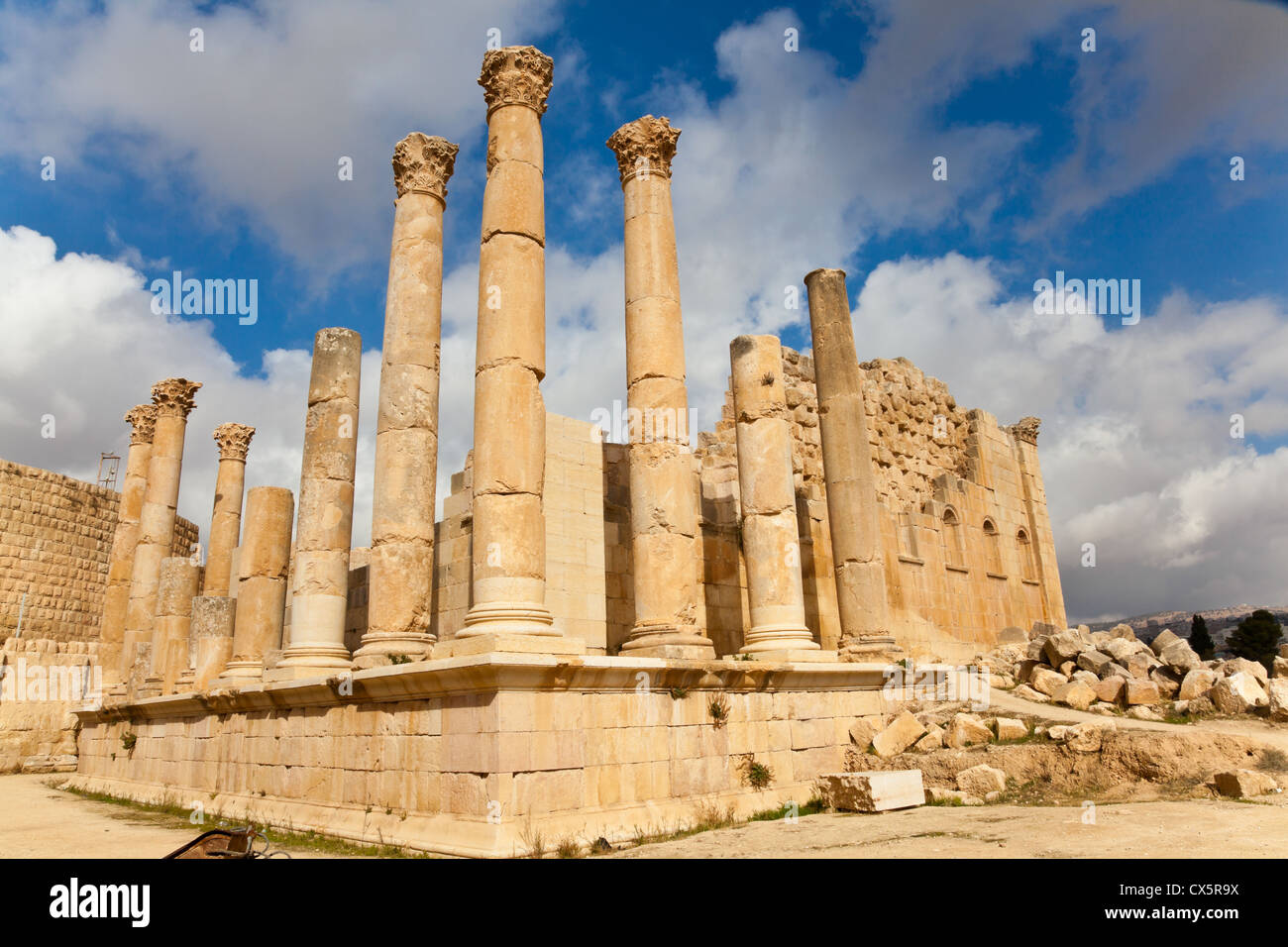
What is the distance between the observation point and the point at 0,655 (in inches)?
962

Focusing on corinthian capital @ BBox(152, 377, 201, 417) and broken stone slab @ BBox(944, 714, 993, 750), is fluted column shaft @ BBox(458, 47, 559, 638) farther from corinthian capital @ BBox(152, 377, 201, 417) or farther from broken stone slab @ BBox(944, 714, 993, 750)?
corinthian capital @ BBox(152, 377, 201, 417)

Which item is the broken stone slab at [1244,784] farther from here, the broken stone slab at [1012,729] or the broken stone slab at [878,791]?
the broken stone slab at [878,791]

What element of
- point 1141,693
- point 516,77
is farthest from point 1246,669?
point 516,77

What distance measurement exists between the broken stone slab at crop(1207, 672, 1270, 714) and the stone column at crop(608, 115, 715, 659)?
7.51 meters

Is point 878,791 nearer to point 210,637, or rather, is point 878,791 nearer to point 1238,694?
point 1238,694

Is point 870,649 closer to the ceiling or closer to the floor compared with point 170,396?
closer to the floor

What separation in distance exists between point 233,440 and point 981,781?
19.5 meters

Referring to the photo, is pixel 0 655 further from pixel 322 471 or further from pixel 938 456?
pixel 938 456

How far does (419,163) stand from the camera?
13.9 metres

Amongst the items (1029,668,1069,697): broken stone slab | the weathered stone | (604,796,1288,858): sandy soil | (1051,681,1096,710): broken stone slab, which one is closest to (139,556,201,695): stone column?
(604,796,1288,858): sandy soil

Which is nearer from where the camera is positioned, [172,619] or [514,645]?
[514,645]
